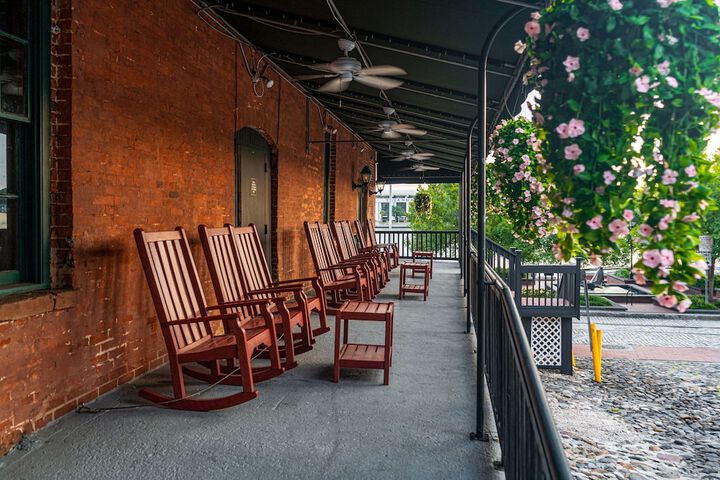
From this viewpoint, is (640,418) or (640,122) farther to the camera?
(640,418)

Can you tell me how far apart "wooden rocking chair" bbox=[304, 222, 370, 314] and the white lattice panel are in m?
4.26

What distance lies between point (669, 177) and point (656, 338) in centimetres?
1485

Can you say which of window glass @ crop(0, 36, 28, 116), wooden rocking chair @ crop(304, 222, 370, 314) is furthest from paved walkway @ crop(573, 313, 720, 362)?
window glass @ crop(0, 36, 28, 116)

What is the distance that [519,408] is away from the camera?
1.88 metres

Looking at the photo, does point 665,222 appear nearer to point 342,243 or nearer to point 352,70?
point 352,70

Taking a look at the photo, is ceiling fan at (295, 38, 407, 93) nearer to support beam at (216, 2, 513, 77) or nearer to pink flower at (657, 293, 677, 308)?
support beam at (216, 2, 513, 77)

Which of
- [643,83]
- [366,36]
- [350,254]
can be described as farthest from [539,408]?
[350,254]

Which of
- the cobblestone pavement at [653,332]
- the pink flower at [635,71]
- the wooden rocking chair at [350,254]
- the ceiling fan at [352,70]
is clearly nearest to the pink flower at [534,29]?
the pink flower at [635,71]

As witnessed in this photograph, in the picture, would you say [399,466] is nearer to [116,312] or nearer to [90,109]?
[116,312]

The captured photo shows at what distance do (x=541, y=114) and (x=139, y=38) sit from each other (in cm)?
302

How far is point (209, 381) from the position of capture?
11.6 feet

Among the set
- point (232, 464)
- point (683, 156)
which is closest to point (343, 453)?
point (232, 464)

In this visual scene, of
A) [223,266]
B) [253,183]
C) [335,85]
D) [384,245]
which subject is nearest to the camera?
[223,266]

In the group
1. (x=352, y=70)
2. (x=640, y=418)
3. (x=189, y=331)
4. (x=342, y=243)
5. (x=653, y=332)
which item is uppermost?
(x=352, y=70)
